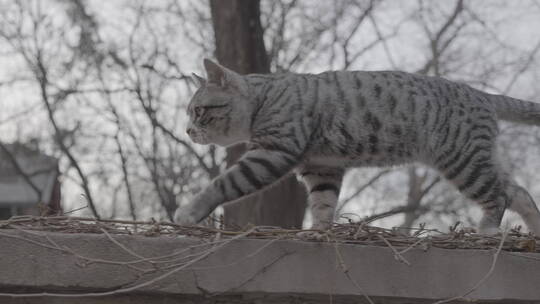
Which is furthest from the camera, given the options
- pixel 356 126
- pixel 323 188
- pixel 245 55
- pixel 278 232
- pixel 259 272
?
pixel 245 55

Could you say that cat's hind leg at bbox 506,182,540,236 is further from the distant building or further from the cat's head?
the distant building

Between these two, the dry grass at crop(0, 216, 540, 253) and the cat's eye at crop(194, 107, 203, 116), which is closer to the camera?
the dry grass at crop(0, 216, 540, 253)

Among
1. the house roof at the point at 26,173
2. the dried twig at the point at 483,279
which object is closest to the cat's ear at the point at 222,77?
the dried twig at the point at 483,279

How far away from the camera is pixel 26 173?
11.5 meters

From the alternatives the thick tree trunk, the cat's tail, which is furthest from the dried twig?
the thick tree trunk

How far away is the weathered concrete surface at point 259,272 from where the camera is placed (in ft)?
8.14

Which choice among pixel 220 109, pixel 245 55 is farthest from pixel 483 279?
pixel 245 55

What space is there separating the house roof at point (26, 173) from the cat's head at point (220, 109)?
21.9ft

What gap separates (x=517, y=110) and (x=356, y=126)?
1388 millimetres

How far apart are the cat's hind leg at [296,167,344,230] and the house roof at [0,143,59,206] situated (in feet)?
23.1

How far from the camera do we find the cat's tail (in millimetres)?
4930

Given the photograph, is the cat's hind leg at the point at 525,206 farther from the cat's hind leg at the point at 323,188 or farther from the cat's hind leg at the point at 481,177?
the cat's hind leg at the point at 323,188

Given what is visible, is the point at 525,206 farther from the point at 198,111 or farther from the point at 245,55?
the point at 245,55

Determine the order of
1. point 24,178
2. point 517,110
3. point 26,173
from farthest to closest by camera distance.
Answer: point 26,173
point 24,178
point 517,110
